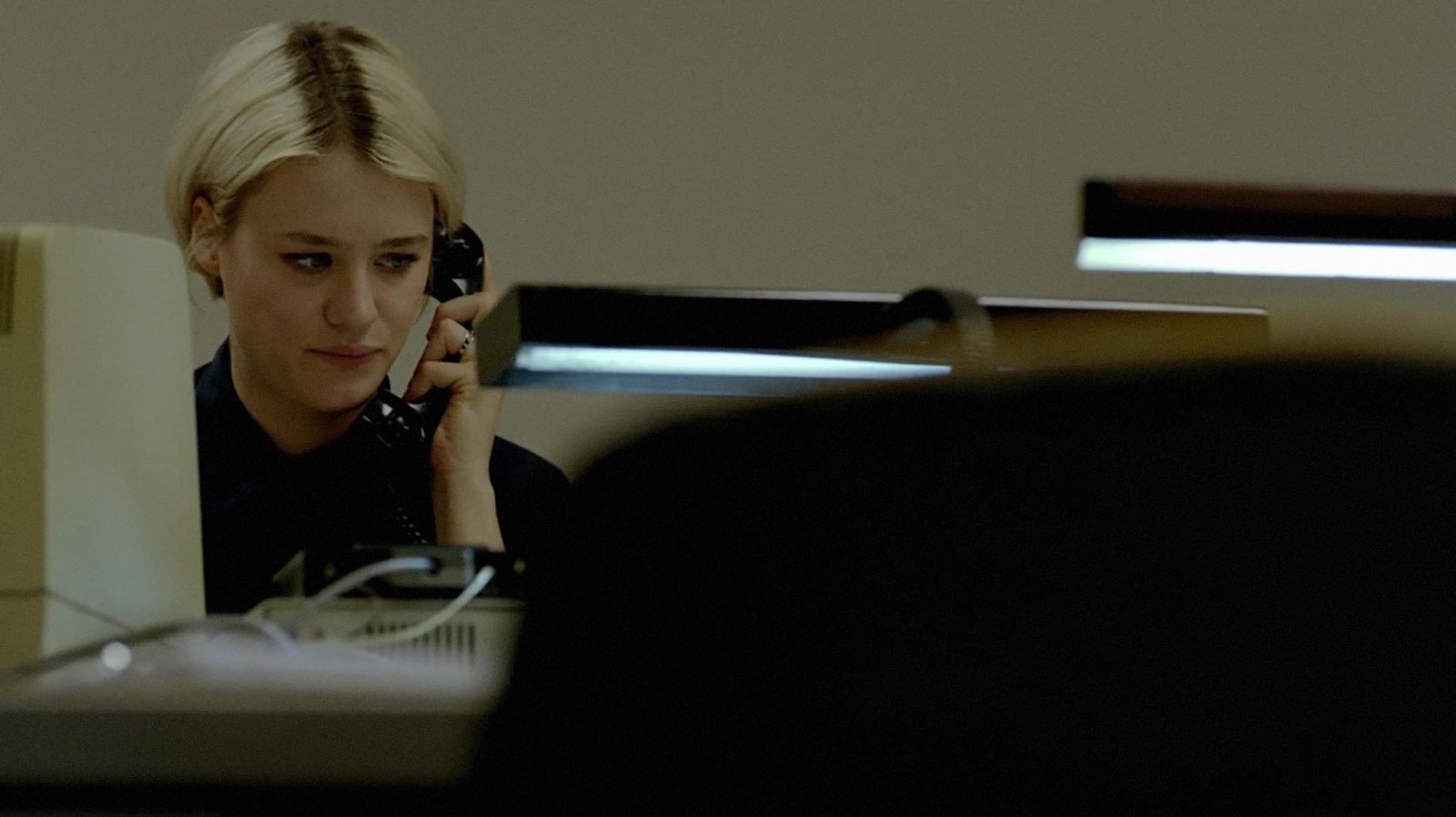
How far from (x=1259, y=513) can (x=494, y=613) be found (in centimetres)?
81

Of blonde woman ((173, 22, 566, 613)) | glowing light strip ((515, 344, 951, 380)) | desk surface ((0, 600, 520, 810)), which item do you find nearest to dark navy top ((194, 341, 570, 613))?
blonde woman ((173, 22, 566, 613))

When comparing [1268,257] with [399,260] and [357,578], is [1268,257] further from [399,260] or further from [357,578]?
[399,260]

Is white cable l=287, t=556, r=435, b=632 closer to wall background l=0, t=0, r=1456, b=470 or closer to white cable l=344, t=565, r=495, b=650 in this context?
white cable l=344, t=565, r=495, b=650

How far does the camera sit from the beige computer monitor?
46.5 inches

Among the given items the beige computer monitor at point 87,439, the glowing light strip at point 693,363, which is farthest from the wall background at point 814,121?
the beige computer monitor at point 87,439

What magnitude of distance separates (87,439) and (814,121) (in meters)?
2.02

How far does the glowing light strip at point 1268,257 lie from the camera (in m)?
1.53

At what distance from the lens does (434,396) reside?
2686 mm

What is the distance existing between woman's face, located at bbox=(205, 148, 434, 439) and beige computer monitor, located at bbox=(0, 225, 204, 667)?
111cm

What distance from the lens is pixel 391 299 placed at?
2.60 m

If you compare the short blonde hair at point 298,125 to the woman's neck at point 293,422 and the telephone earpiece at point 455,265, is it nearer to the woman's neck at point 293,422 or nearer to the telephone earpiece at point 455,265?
the telephone earpiece at point 455,265

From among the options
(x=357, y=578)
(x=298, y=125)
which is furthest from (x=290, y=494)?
(x=357, y=578)

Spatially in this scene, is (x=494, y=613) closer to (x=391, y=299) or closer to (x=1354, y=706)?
(x=1354, y=706)

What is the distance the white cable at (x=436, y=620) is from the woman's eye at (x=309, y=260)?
1308 millimetres
